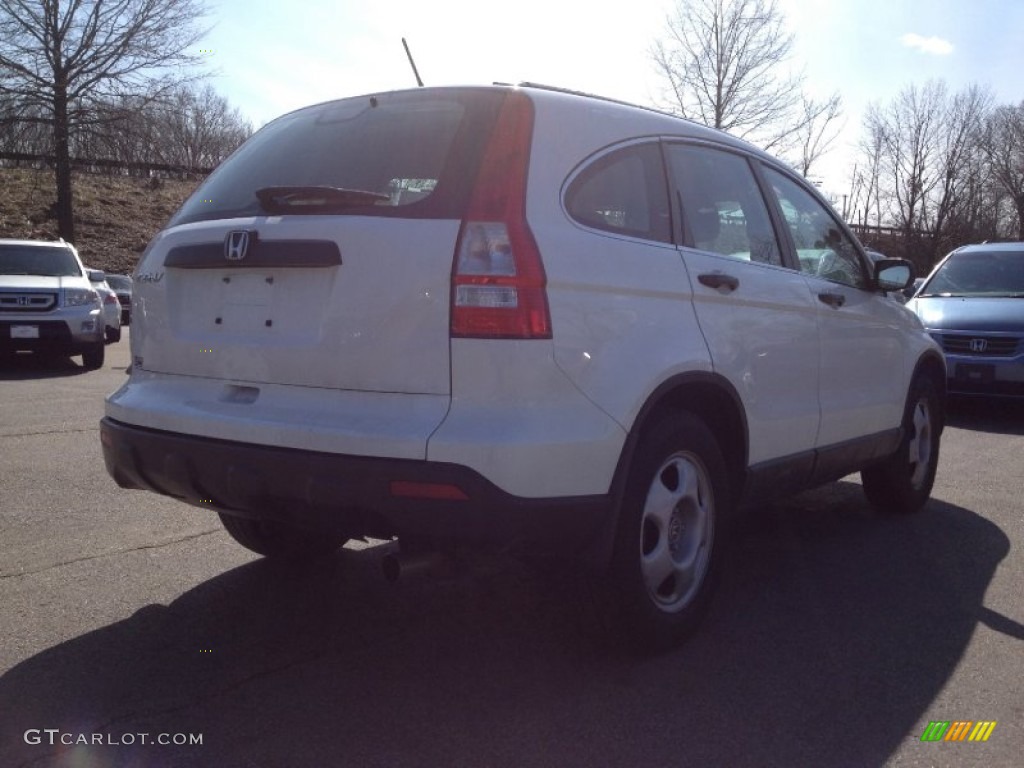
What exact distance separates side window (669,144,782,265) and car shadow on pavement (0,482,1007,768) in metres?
1.43

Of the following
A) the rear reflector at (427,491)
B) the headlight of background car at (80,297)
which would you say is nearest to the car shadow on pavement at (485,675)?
the rear reflector at (427,491)

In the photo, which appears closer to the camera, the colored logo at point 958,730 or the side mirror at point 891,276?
the colored logo at point 958,730

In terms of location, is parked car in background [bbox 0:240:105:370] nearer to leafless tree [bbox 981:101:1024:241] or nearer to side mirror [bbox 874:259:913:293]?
side mirror [bbox 874:259:913:293]

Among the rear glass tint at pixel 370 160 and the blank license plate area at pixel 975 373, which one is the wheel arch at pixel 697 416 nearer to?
the rear glass tint at pixel 370 160

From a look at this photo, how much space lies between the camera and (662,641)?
11.2ft

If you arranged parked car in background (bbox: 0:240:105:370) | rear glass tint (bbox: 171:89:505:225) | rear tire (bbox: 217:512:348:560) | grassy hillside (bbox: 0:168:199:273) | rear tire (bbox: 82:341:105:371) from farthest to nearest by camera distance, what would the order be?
grassy hillside (bbox: 0:168:199:273) → rear tire (bbox: 82:341:105:371) → parked car in background (bbox: 0:240:105:370) → rear tire (bbox: 217:512:348:560) → rear glass tint (bbox: 171:89:505:225)

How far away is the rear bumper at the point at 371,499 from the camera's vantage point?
2775 millimetres

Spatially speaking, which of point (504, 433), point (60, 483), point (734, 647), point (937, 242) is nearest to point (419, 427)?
point (504, 433)

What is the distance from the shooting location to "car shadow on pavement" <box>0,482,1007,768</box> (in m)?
2.81

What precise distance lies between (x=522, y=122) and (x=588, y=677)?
177 cm

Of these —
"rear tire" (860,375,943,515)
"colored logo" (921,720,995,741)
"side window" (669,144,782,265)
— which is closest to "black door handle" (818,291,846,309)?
"side window" (669,144,782,265)

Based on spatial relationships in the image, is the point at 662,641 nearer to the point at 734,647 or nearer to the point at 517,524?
the point at 734,647

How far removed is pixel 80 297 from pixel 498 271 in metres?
11.0

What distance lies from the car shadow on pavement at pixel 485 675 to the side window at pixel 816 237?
4.66 ft
